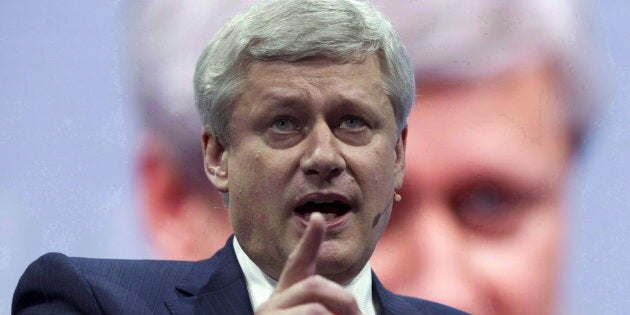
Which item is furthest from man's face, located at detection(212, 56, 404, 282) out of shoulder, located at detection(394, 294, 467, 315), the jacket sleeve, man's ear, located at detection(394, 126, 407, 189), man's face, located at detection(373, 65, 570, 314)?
man's face, located at detection(373, 65, 570, 314)

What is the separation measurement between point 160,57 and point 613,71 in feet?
3.79

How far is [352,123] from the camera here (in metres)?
1.95

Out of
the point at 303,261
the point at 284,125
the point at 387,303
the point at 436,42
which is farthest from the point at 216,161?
the point at 436,42

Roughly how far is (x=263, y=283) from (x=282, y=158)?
0.89 feet

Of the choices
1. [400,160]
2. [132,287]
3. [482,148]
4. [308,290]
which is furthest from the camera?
[482,148]

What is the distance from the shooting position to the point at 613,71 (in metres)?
2.72

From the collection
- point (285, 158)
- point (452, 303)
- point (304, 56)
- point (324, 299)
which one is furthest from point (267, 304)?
point (452, 303)

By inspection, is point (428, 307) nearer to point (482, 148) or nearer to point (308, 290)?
point (482, 148)

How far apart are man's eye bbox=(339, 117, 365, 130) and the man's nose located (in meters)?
0.05

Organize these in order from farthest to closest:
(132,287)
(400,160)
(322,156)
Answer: (400,160) < (132,287) < (322,156)

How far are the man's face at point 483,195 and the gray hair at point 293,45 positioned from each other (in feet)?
2.06

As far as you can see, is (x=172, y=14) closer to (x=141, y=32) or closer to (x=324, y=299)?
(x=141, y=32)

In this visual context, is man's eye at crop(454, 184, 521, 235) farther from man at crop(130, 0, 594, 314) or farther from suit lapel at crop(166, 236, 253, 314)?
suit lapel at crop(166, 236, 253, 314)

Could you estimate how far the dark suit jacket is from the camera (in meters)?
1.89
